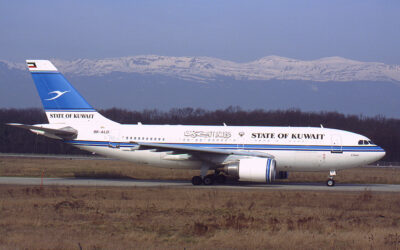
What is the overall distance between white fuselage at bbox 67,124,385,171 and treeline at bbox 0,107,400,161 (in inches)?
1858

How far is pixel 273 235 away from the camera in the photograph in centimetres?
1318

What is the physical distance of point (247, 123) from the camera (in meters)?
80.5

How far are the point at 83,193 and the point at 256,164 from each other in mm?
8726

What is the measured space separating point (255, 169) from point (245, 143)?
284cm

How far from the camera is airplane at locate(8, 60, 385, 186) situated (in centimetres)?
2794

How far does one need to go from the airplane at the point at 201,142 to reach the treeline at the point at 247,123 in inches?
1847

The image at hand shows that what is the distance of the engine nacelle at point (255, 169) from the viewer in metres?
26.0

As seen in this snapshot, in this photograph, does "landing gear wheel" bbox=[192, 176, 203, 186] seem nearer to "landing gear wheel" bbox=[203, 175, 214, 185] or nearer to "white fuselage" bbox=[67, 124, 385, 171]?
"landing gear wheel" bbox=[203, 175, 214, 185]

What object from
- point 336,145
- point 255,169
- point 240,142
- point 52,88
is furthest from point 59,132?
point 336,145

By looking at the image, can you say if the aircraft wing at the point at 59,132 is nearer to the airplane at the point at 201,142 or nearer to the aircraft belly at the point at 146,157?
the airplane at the point at 201,142

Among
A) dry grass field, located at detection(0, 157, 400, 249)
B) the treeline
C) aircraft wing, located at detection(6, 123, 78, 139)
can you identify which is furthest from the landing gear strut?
the treeline

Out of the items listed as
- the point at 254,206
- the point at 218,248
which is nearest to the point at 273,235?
the point at 218,248

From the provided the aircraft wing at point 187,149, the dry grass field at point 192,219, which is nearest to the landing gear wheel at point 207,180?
the aircraft wing at point 187,149

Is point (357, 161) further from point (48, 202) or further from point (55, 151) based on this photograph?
→ point (55, 151)
